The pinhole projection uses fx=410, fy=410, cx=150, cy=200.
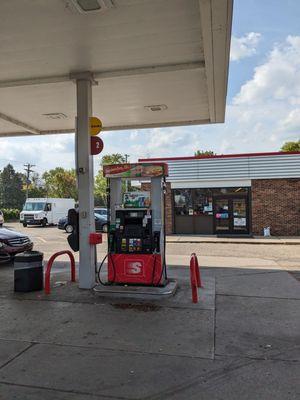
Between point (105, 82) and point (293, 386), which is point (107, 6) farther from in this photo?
point (293, 386)

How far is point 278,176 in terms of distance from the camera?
22031mm

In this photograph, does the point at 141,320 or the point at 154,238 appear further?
the point at 154,238

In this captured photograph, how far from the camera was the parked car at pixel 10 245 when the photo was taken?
11.4m

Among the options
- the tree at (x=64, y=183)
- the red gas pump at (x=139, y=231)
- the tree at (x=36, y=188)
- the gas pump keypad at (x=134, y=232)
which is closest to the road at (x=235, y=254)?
the red gas pump at (x=139, y=231)

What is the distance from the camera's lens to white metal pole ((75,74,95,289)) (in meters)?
8.29

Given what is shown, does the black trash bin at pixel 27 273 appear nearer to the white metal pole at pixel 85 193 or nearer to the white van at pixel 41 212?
the white metal pole at pixel 85 193

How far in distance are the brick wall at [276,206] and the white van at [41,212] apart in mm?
18739

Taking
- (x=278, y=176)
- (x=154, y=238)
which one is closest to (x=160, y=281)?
(x=154, y=238)

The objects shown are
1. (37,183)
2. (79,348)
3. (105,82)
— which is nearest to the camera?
(79,348)

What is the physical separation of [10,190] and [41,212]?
51.9 meters

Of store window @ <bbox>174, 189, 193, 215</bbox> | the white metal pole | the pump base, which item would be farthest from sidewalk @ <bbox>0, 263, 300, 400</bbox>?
store window @ <bbox>174, 189, 193, 215</bbox>

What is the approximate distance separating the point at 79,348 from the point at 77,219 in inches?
149

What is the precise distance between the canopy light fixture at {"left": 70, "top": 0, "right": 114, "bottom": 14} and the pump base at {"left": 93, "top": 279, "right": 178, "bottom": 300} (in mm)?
4760

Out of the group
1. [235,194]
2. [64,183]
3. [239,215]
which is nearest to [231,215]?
[239,215]
